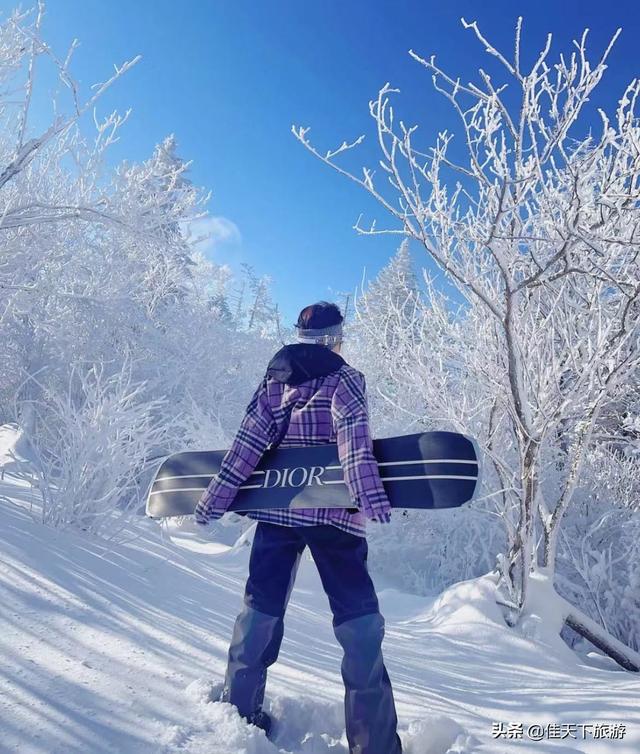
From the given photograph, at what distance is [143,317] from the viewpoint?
16.1 m

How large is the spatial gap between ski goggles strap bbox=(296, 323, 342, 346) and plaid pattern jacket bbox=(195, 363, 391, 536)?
199 mm

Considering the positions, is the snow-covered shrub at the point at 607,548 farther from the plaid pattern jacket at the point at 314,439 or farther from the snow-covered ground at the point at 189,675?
the plaid pattern jacket at the point at 314,439

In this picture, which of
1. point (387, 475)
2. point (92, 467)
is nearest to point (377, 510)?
point (387, 475)

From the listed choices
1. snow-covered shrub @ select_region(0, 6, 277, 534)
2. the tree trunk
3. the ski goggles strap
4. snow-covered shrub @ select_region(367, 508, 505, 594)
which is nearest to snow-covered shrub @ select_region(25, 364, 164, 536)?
snow-covered shrub @ select_region(0, 6, 277, 534)

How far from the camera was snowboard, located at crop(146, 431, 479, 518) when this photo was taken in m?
2.13

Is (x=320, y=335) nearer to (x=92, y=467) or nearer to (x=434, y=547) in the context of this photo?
(x=92, y=467)

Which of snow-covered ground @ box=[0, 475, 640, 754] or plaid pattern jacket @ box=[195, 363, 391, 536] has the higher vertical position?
plaid pattern jacket @ box=[195, 363, 391, 536]

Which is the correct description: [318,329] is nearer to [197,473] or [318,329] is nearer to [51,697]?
[197,473]

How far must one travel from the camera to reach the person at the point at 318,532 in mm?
1905

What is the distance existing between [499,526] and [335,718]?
731cm

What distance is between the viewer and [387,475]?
2.23 m

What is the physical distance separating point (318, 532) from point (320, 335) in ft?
3.07

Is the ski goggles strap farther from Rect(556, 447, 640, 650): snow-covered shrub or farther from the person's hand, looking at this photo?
Rect(556, 447, 640, 650): snow-covered shrub

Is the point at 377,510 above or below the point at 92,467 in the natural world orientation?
above
